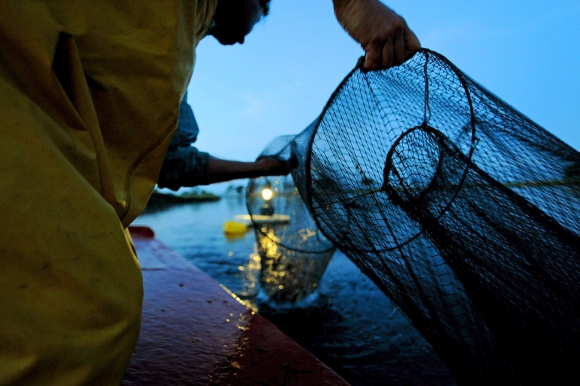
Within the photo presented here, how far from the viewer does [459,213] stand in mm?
1277

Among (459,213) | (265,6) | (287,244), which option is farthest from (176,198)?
(459,213)

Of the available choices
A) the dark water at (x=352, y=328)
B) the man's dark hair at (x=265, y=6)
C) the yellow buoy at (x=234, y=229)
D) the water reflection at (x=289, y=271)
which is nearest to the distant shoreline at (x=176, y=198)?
the yellow buoy at (x=234, y=229)

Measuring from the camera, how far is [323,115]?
1581mm

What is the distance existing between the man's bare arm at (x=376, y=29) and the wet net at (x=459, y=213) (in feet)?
0.96

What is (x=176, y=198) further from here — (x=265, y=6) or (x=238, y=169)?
(x=265, y=6)

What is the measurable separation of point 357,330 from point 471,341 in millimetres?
1516

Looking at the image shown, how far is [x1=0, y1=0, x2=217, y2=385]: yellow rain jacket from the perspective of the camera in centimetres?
47

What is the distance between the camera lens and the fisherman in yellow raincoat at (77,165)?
0.47 metres

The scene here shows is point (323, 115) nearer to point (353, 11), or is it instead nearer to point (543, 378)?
point (353, 11)

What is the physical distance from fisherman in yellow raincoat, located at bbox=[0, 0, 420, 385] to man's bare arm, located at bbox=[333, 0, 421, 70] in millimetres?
463

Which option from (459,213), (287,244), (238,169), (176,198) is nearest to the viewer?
(459,213)

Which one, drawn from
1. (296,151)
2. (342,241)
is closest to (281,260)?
(296,151)

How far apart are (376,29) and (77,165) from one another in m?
0.84

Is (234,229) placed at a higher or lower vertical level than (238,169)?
higher
